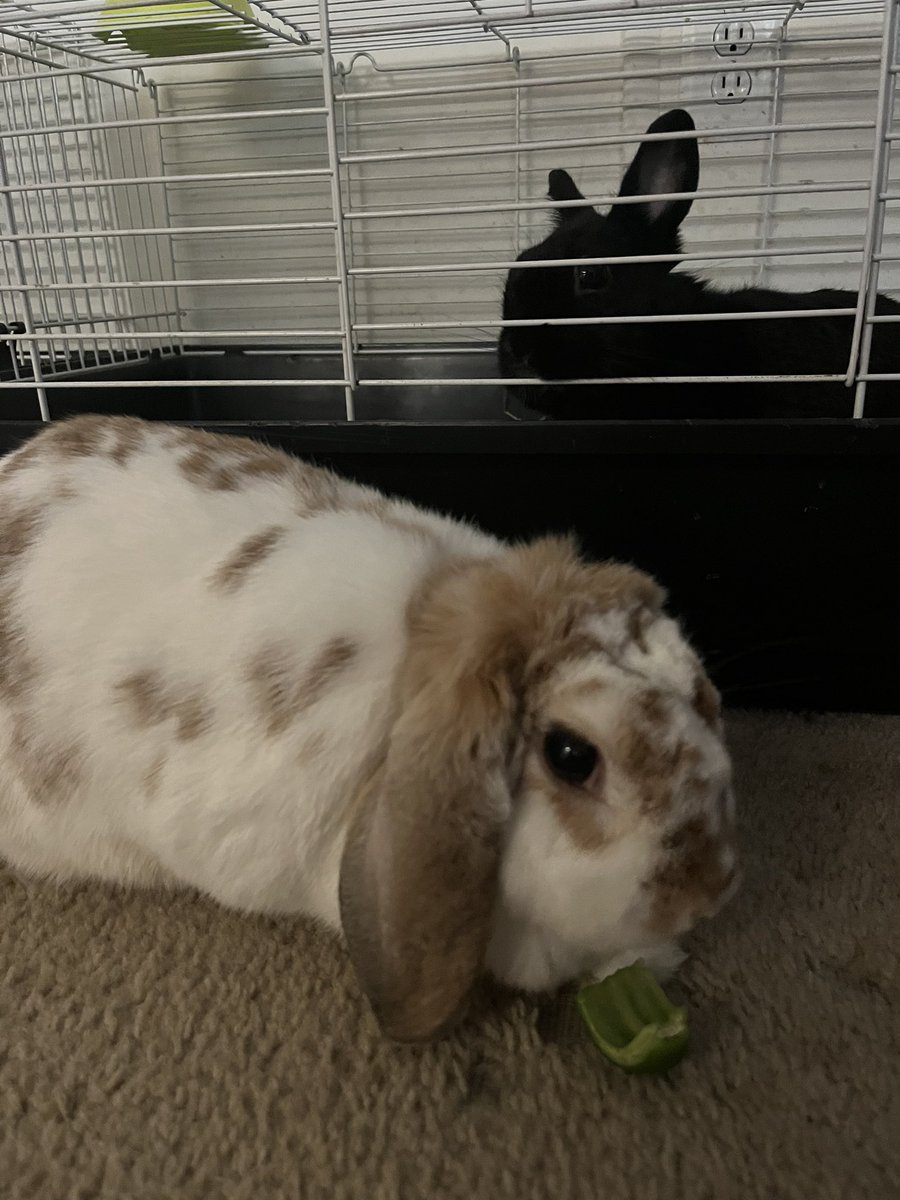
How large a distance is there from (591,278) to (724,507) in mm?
674

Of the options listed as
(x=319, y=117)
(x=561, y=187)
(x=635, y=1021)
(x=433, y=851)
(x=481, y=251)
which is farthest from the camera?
(x=319, y=117)

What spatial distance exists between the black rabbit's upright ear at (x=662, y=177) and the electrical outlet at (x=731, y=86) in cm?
27

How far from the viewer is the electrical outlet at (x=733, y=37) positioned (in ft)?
6.16

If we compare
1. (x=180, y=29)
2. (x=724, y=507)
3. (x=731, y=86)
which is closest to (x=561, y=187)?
(x=731, y=86)

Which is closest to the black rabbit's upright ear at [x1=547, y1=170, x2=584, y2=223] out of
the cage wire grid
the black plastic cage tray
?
the cage wire grid

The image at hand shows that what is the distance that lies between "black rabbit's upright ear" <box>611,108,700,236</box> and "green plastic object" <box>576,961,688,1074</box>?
1.37 m

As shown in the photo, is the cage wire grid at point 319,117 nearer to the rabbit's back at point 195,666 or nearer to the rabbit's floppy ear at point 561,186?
the rabbit's floppy ear at point 561,186

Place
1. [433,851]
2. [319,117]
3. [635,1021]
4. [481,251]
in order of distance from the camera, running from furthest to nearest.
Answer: [319,117] → [481,251] → [635,1021] → [433,851]

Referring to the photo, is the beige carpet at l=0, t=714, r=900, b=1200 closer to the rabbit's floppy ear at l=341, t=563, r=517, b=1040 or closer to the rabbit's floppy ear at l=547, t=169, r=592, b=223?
the rabbit's floppy ear at l=341, t=563, r=517, b=1040

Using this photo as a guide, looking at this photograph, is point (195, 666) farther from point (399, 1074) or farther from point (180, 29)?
point (180, 29)

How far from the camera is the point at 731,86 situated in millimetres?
1911

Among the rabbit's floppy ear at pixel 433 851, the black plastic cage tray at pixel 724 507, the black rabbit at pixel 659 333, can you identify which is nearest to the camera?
the rabbit's floppy ear at pixel 433 851

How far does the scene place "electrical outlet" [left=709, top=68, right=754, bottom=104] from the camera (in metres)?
1.89

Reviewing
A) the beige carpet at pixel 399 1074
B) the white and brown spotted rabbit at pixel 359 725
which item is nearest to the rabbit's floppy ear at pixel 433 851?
the white and brown spotted rabbit at pixel 359 725
